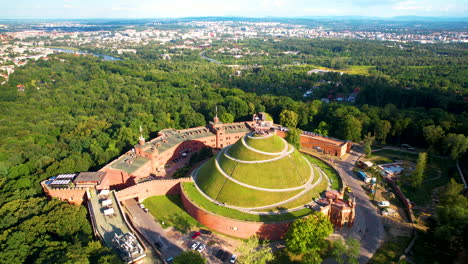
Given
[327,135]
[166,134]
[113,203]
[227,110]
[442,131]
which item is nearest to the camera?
[113,203]

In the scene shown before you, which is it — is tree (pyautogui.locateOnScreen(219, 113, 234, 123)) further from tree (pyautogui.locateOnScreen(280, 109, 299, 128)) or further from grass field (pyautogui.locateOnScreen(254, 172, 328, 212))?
grass field (pyautogui.locateOnScreen(254, 172, 328, 212))

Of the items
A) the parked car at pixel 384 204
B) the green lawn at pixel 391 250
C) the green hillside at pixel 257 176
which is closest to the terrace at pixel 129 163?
the green hillside at pixel 257 176

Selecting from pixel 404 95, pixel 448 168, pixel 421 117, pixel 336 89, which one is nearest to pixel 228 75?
pixel 336 89

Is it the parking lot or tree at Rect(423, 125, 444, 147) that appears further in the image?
tree at Rect(423, 125, 444, 147)

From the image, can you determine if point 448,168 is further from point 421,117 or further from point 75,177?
point 75,177

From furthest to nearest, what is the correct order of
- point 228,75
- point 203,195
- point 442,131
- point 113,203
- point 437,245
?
point 228,75, point 442,131, point 203,195, point 113,203, point 437,245

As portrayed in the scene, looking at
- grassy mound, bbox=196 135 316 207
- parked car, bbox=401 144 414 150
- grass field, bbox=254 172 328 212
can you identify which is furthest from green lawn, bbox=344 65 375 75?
grass field, bbox=254 172 328 212

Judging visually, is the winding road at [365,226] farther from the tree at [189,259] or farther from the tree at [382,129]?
the tree at [382,129]
